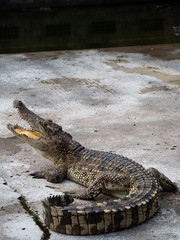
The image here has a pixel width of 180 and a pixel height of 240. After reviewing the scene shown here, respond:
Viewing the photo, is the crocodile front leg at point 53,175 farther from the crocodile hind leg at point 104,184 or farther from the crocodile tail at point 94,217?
the crocodile tail at point 94,217

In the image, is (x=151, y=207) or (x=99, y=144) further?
(x=99, y=144)

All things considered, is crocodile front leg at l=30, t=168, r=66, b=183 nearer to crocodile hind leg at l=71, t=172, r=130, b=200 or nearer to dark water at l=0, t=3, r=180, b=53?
crocodile hind leg at l=71, t=172, r=130, b=200

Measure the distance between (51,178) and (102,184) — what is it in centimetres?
56

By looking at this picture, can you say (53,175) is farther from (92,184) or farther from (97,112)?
(97,112)

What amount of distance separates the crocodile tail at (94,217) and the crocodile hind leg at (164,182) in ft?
1.87

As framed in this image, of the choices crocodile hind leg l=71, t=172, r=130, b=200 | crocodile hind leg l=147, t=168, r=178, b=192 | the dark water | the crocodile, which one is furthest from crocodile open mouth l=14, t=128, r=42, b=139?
the dark water

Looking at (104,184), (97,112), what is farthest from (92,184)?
(97,112)

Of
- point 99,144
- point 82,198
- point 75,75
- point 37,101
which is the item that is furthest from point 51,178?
point 75,75

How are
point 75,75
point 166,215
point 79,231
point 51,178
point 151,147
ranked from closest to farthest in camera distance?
point 79,231, point 166,215, point 51,178, point 151,147, point 75,75

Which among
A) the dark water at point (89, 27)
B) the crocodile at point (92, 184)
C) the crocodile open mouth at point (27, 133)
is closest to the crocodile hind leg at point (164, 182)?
the crocodile at point (92, 184)

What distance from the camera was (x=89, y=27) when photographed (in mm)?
12578

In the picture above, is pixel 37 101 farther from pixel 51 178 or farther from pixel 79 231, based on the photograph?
pixel 79 231

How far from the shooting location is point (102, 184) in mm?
4012

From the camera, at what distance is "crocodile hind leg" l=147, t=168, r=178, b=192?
406cm
